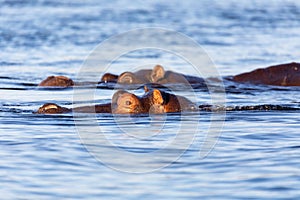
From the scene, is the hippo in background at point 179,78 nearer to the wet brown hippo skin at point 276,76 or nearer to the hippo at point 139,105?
the wet brown hippo skin at point 276,76

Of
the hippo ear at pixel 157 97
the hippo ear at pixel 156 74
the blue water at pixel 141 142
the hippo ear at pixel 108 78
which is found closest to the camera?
the blue water at pixel 141 142

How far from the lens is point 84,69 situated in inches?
726

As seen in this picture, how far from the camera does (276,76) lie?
53.8 feet

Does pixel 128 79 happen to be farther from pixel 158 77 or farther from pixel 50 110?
pixel 50 110

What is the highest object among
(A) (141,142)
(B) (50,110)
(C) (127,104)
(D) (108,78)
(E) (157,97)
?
(D) (108,78)

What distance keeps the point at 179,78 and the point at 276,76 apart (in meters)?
1.85

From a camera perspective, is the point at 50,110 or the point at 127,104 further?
the point at 50,110

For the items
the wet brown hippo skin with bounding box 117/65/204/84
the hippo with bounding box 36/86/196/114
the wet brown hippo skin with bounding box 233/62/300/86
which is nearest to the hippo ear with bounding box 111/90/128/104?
the hippo with bounding box 36/86/196/114

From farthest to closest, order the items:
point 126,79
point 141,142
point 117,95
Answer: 1. point 126,79
2. point 117,95
3. point 141,142

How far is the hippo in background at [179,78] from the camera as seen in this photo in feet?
50.1

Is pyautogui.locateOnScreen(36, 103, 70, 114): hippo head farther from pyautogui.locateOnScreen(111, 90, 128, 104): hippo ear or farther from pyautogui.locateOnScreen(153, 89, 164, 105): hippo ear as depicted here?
pyautogui.locateOnScreen(153, 89, 164, 105): hippo ear

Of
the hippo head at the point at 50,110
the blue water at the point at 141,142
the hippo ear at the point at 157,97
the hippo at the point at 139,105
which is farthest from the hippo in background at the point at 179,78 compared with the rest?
the hippo ear at the point at 157,97

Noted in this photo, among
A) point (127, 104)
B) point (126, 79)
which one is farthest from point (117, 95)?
point (126, 79)

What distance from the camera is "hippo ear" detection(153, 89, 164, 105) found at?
11.4m
